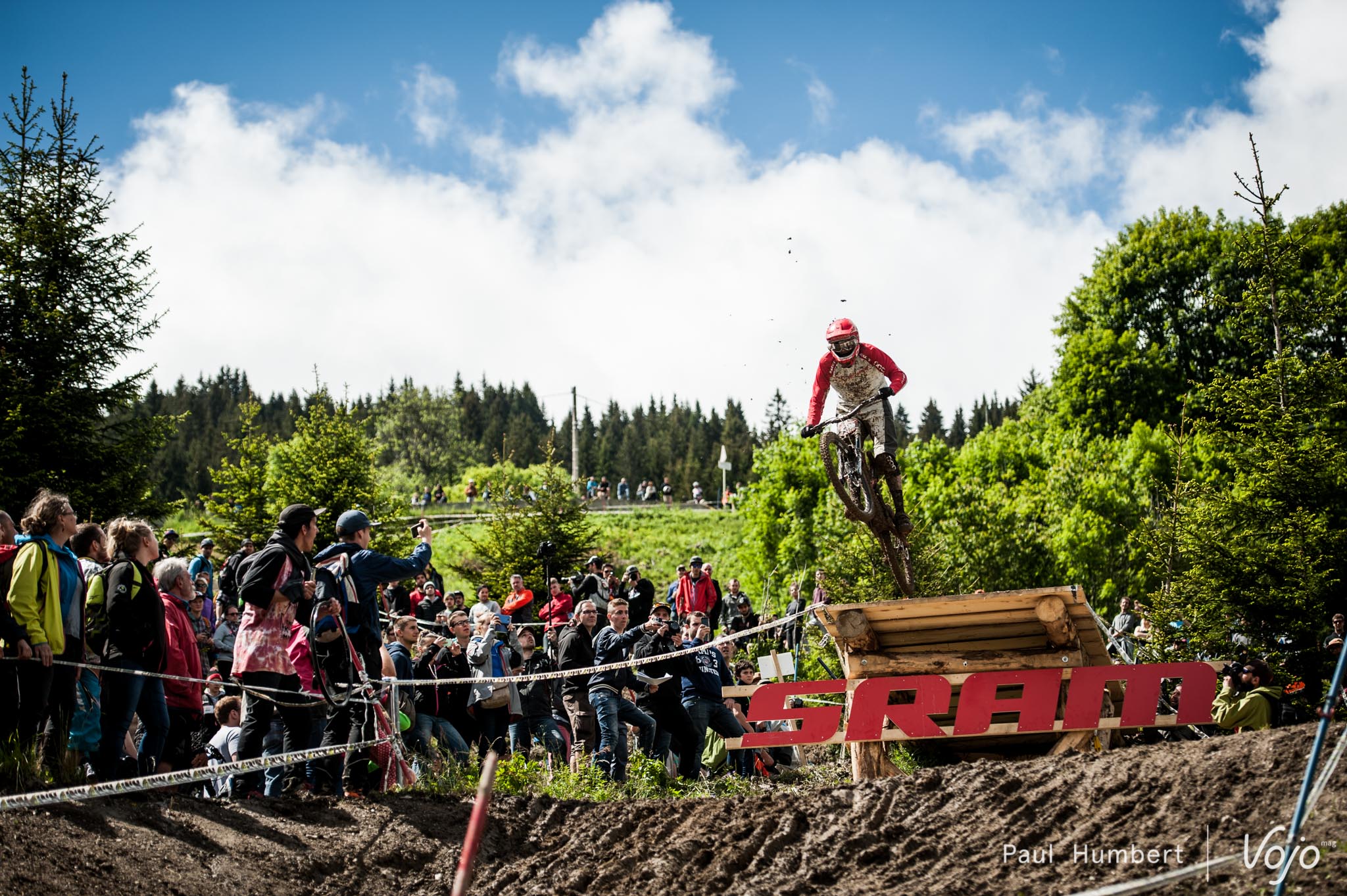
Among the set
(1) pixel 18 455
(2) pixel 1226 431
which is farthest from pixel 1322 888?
(1) pixel 18 455

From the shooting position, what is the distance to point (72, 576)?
779 centimetres

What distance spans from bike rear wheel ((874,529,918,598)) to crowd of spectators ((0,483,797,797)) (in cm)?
213

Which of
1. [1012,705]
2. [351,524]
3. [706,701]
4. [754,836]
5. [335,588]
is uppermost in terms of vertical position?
[351,524]

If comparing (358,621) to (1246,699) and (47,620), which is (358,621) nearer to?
(47,620)

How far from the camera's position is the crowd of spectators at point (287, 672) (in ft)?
25.1

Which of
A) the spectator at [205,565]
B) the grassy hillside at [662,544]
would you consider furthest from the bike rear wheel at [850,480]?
the grassy hillside at [662,544]

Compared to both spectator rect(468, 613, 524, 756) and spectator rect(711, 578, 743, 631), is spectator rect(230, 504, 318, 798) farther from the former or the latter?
spectator rect(711, 578, 743, 631)

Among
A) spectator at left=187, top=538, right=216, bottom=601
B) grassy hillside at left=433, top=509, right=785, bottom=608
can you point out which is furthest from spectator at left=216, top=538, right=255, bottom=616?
grassy hillside at left=433, top=509, right=785, bottom=608

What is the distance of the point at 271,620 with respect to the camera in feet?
26.6

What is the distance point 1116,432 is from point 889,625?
111 feet

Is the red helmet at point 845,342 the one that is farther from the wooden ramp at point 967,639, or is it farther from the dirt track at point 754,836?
the dirt track at point 754,836

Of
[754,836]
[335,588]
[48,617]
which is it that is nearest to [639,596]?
[335,588]

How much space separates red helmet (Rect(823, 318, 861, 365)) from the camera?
10.8 meters

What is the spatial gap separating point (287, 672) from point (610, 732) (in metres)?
3.33
